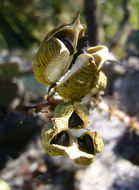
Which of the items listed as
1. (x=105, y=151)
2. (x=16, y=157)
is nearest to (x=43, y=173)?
(x=16, y=157)

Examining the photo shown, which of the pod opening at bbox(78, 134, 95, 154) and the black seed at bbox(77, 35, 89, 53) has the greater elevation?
the black seed at bbox(77, 35, 89, 53)

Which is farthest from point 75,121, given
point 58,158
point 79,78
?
point 58,158

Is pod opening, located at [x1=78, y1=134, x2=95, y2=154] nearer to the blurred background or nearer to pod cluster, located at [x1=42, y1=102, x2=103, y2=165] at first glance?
pod cluster, located at [x1=42, y1=102, x2=103, y2=165]

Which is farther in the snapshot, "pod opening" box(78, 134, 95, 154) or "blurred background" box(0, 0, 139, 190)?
"blurred background" box(0, 0, 139, 190)

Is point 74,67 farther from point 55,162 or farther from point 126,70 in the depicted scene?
point 126,70

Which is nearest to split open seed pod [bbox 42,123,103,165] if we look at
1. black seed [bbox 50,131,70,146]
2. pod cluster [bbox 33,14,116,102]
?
black seed [bbox 50,131,70,146]

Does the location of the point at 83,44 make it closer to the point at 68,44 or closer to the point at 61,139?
the point at 68,44

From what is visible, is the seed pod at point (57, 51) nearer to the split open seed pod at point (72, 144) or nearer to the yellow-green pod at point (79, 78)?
the yellow-green pod at point (79, 78)

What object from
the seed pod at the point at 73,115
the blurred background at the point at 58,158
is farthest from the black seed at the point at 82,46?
the blurred background at the point at 58,158
